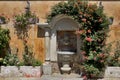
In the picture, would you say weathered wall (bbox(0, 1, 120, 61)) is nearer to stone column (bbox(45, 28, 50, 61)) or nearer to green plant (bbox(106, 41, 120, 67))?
stone column (bbox(45, 28, 50, 61))

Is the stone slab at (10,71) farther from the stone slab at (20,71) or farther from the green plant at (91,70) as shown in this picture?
the green plant at (91,70)

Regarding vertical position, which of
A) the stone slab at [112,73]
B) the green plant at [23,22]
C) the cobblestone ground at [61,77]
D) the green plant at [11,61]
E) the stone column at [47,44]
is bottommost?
the cobblestone ground at [61,77]

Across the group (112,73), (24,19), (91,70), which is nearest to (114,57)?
(112,73)

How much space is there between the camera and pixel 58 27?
568 inches

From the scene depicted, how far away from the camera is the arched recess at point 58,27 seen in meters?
14.2

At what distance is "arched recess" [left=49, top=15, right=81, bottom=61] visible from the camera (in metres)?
14.2

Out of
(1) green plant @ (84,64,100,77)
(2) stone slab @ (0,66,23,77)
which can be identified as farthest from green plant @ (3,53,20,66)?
(1) green plant @ (84,64,100,77)

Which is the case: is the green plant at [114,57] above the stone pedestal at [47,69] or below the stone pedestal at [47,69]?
above

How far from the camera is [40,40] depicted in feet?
48.4

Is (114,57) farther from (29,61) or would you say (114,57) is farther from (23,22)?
(23,22)

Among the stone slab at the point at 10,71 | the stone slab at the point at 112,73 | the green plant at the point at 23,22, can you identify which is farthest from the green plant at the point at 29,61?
the stone slab at the point at 112,73

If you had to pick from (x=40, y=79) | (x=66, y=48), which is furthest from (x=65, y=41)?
(x=40, y=79)

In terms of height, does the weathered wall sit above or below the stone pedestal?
above

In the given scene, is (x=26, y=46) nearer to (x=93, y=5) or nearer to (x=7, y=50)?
Answer: (x=7, y=50)
